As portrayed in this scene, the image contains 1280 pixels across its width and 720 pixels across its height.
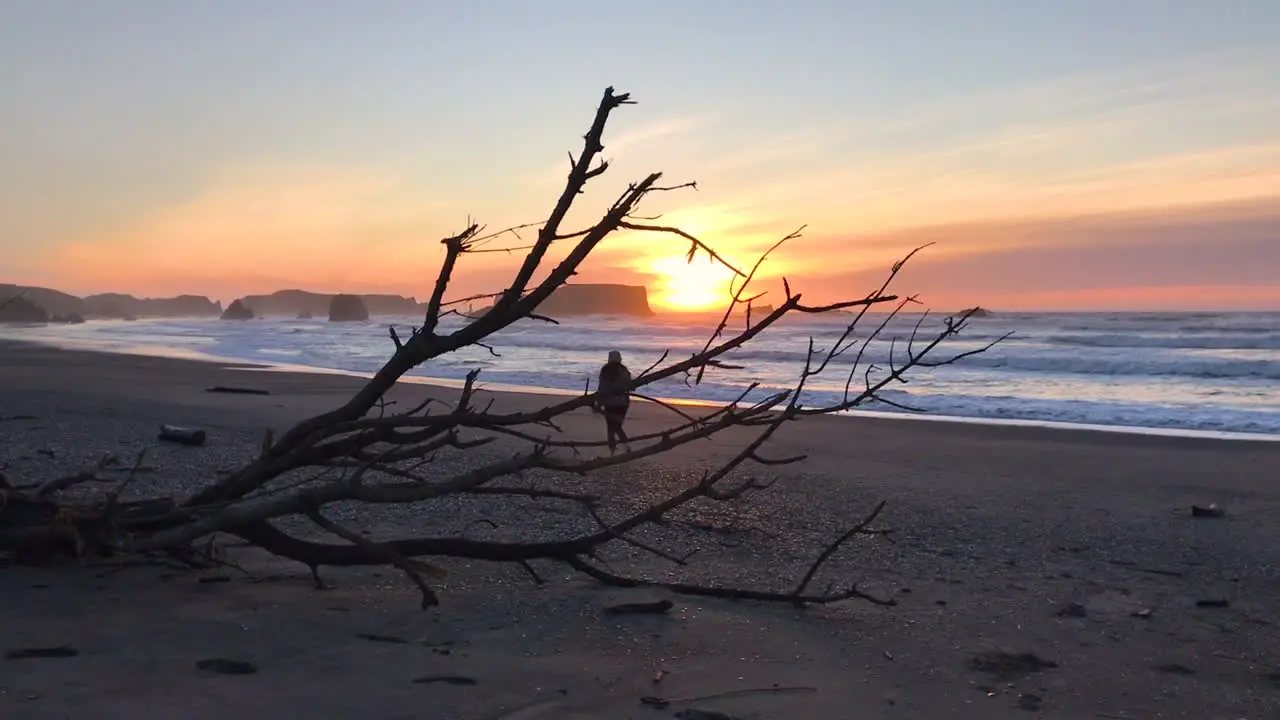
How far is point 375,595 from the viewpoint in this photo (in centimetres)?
441

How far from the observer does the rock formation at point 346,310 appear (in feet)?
359

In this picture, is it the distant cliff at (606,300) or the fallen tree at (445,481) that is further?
the distant cliff at (606,300)

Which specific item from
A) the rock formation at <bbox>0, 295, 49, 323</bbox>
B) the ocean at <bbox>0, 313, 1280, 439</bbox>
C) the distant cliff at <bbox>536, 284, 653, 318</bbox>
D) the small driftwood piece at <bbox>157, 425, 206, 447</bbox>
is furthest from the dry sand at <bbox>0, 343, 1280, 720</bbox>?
the distant cliff at <bbox>536, 284, 653, 318</bbox>

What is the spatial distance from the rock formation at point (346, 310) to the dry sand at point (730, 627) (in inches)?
4127

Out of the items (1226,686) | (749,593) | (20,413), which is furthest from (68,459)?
(1226,686)

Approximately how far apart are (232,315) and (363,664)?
413ft

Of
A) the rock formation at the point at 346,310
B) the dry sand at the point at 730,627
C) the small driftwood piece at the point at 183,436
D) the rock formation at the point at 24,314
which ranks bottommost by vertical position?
the dry sand at the point at 730,627

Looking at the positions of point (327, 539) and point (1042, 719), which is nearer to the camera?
point (1042, 719)

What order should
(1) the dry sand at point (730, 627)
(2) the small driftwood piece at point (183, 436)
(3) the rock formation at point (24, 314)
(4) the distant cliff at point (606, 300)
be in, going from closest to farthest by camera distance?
(1) the dry sand at point (730, 627), (2) the small driftwood piece at point (183, 436), (3) the rock formation at point (24, 314), (4) the distant cliff at point (606, 300)

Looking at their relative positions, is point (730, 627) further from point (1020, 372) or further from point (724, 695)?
point (1020, 372)

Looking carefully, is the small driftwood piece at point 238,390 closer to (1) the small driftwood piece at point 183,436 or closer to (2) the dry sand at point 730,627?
(1) the small driftwood piece at point 183,436

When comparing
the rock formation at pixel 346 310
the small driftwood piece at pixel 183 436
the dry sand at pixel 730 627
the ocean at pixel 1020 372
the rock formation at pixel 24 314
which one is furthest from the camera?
the rock formation at pixel 346 310

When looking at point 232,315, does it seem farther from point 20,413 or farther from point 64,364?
point 20,413

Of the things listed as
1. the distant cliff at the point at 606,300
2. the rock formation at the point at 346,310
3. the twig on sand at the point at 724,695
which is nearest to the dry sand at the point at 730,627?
the twig on sand at the point at 724,695
